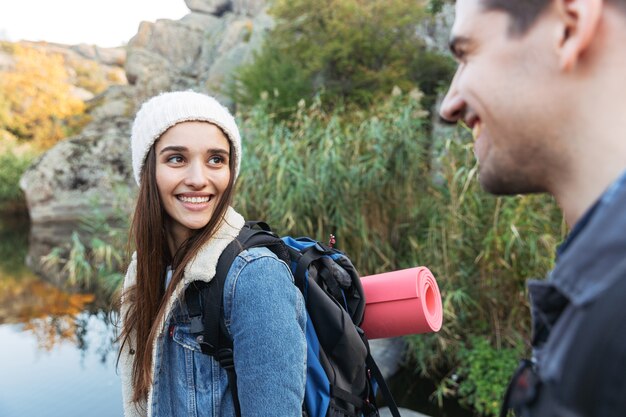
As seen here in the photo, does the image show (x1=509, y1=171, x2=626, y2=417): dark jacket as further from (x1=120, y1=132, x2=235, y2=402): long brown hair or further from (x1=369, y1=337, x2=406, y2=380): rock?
(x1=369, y1=337, x2=406, y2=380): rock

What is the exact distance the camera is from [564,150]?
0.55m

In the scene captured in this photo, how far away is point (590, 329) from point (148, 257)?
1071mm

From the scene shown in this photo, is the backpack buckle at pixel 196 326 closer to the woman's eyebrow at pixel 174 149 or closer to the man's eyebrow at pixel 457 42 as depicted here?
the woman's eyebrow at pixel 174 149

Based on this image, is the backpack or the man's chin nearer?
the man's chin

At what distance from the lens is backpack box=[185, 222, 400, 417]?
1.11 metres

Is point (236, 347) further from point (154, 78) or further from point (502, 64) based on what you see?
point (154, 78)

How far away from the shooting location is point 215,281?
113cm

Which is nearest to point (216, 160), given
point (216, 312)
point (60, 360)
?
point (216, 312)

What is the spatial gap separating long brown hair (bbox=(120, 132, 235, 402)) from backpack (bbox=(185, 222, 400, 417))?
0.10 metres

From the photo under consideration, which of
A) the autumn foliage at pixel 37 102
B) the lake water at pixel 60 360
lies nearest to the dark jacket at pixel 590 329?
the lake water at pixel 60 360

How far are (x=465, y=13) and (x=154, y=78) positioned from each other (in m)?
18.8

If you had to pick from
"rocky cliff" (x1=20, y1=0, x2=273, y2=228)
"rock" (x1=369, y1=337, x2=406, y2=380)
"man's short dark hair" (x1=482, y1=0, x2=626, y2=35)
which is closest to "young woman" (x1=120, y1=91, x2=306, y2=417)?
"man's short dark hair" (x1=482, y1=0, x2=626, y2=35)

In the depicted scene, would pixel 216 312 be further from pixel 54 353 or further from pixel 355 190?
pixel 54 353

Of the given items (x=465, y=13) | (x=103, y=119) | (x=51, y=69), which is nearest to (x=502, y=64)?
(x=465, y=13)
